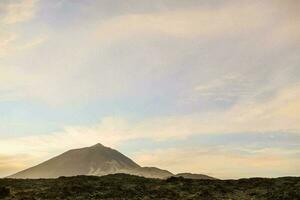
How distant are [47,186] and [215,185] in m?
14.0

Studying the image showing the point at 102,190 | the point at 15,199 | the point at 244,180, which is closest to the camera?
the point at 15,199

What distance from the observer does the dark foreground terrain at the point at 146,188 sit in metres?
31.9

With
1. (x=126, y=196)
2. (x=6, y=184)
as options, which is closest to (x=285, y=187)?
(x=126, y=196)

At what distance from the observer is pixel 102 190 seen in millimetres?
33062

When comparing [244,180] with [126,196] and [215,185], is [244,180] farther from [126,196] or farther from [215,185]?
[126,196]

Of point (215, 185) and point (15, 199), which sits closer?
point (15, 199)

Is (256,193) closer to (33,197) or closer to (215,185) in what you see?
(215,185)

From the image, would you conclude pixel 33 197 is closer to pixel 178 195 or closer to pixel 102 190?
pixel 102 190

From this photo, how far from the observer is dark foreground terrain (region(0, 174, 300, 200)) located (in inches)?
1256

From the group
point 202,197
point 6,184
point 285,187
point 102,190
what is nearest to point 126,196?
point 102,190

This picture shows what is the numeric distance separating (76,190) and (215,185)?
11.5 meters

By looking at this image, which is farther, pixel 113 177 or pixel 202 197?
pixel 113 177

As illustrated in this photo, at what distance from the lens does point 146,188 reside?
33.8 m

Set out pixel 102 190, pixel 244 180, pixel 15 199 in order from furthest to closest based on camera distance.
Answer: pixel 244 180 → pixel 102 190 → pixel 15 199
